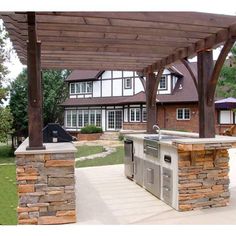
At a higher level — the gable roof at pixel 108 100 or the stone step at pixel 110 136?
the gable roof at pixel 108 100

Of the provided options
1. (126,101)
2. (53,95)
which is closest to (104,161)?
(126,101)

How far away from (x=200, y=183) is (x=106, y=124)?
22107 mm

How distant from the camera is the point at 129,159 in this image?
8.56 m

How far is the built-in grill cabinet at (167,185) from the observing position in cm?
Result: 588

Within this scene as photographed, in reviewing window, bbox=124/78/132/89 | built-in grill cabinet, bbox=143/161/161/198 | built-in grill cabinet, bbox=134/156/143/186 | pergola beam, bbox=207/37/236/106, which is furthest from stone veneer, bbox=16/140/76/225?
window, bbox=124/78/132/89

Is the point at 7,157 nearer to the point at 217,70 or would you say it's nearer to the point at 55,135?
the point at 55,135

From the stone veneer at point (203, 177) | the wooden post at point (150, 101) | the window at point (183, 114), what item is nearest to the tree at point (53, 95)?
the window at point (183, 114)

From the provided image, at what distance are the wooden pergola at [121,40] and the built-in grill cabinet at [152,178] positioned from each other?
1.20 meters

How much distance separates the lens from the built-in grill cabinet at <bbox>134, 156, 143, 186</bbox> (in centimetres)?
764

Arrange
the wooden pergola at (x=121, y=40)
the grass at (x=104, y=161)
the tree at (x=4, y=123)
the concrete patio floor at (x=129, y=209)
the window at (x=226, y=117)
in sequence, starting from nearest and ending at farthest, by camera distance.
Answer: the wooden pergola at (x=121, y=40)
the concrete patio floor at (x=129, y=209)
the grass at (x=104, y=161)
the tree at (x=4, y=123)
the window at (x=226, y=117)

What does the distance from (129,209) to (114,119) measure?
2142 centimetres

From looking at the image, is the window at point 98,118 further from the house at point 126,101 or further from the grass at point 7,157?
the grass at point 7,157
